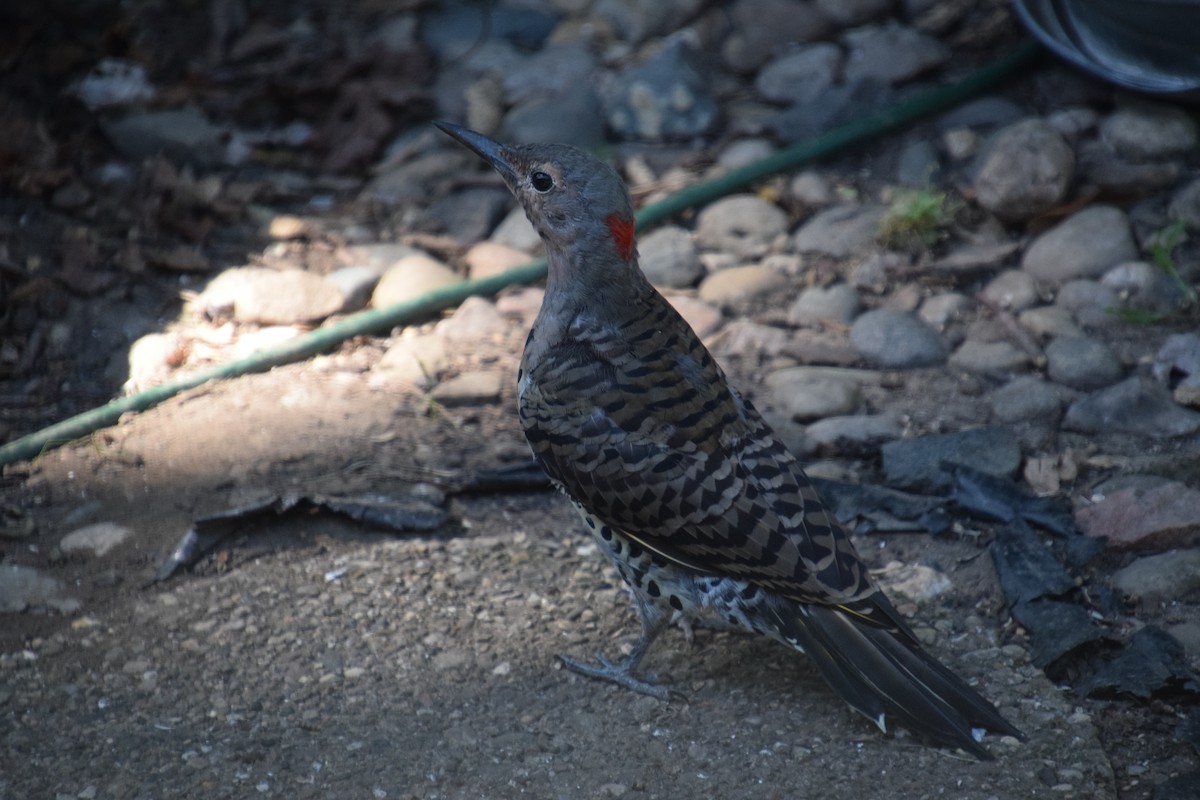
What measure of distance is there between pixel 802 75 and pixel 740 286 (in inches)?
70.9

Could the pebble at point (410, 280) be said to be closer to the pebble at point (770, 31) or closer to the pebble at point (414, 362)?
the pebble at point (414, 362)

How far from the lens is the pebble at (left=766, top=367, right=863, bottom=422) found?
479cm

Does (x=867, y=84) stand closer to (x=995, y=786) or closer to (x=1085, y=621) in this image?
(x=1085, y=621)

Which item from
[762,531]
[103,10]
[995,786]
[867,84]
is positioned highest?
[103,10]

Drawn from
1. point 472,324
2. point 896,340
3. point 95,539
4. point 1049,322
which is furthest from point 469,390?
point 1049,322

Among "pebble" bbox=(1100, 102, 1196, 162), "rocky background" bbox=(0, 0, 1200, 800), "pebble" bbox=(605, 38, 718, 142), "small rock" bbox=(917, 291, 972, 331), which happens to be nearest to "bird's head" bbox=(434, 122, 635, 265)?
"rocky background" bbox=(0, 0, 1200, 800)

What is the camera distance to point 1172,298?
5219mm

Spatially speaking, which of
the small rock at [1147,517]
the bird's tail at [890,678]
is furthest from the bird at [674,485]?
the small rock at [1147,517]

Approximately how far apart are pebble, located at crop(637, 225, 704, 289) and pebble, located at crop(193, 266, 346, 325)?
1.40 meters

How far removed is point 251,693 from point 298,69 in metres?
4.49

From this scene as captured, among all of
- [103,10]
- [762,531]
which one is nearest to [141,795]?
[762,531]

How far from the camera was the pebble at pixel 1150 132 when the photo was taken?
581cm

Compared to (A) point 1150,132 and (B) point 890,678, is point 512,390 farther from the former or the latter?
(A) point 1150,132

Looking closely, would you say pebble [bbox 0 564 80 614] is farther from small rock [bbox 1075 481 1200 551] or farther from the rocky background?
small rock [bbox 1075 481 1200 551]
